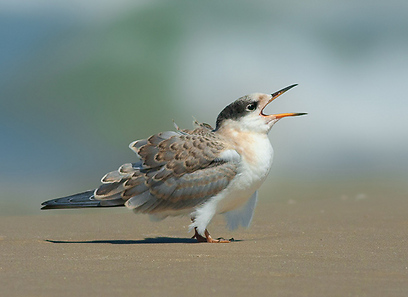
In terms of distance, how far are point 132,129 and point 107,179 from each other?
14073 mm

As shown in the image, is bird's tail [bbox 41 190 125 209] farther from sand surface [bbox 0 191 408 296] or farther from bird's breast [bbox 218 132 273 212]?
bird's breast [bbox 218 132 273 212]

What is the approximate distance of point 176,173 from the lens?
21.2 ft

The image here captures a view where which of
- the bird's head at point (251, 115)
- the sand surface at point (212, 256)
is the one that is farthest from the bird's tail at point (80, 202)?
the bird's head at point (251, 115)

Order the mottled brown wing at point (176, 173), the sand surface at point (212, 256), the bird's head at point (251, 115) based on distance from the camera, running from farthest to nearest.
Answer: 1. the bird's head at point (251, 115)
2. the mottled brown wing at point (176, 173)
3. the sand surface at point (212, 256)

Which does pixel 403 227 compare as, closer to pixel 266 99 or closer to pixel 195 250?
pixel 266 99

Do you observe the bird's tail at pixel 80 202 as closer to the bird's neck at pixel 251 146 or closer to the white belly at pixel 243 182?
the white belly at pixel 243 182

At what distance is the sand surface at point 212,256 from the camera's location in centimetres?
412

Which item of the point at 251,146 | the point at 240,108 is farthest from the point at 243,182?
the point at 240,108

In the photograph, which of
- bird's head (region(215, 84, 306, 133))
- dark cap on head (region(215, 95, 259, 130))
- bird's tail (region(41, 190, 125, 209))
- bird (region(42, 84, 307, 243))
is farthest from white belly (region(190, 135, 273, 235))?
bird's tail (region(41, 190, 125, 209))

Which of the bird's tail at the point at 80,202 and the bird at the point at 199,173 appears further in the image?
the bird's tail at the point at 80,202

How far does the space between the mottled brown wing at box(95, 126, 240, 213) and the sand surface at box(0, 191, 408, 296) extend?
0.37 meters

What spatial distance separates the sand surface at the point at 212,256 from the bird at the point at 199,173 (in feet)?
1.04

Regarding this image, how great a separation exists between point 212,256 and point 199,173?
1.20m

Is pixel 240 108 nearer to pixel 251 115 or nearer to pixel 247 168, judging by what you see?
pixel 251 115
